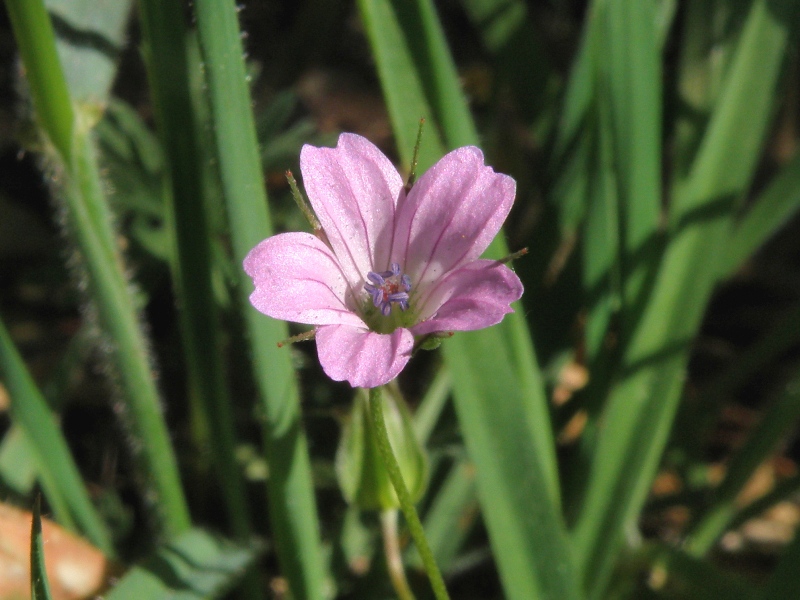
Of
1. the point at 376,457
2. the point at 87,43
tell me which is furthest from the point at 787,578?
the point at 87,43

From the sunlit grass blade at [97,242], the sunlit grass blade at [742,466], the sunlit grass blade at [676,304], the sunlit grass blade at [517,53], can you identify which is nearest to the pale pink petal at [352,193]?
the sunlit grass blade at [97,242]

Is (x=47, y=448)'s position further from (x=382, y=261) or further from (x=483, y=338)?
(x=483, y=338)

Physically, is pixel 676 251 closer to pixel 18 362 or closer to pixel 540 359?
pixel 540 359

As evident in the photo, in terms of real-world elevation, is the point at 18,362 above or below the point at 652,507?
above

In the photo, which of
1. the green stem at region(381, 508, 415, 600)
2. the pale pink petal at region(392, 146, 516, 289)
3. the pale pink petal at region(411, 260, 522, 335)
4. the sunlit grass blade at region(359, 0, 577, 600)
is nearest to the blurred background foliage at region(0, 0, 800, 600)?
the sunlit grass blade at region(359, 0, 577, 600)

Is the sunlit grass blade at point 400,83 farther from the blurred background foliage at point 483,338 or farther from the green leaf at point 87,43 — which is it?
the green leaf at point 87,43

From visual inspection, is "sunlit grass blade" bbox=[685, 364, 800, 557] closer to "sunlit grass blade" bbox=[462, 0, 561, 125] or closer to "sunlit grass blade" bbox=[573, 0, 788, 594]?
"sunlit grass blade" bbox=[573, 0, 788, 594]

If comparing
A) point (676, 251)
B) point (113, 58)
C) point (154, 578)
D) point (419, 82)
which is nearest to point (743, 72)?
point (676, 251)
